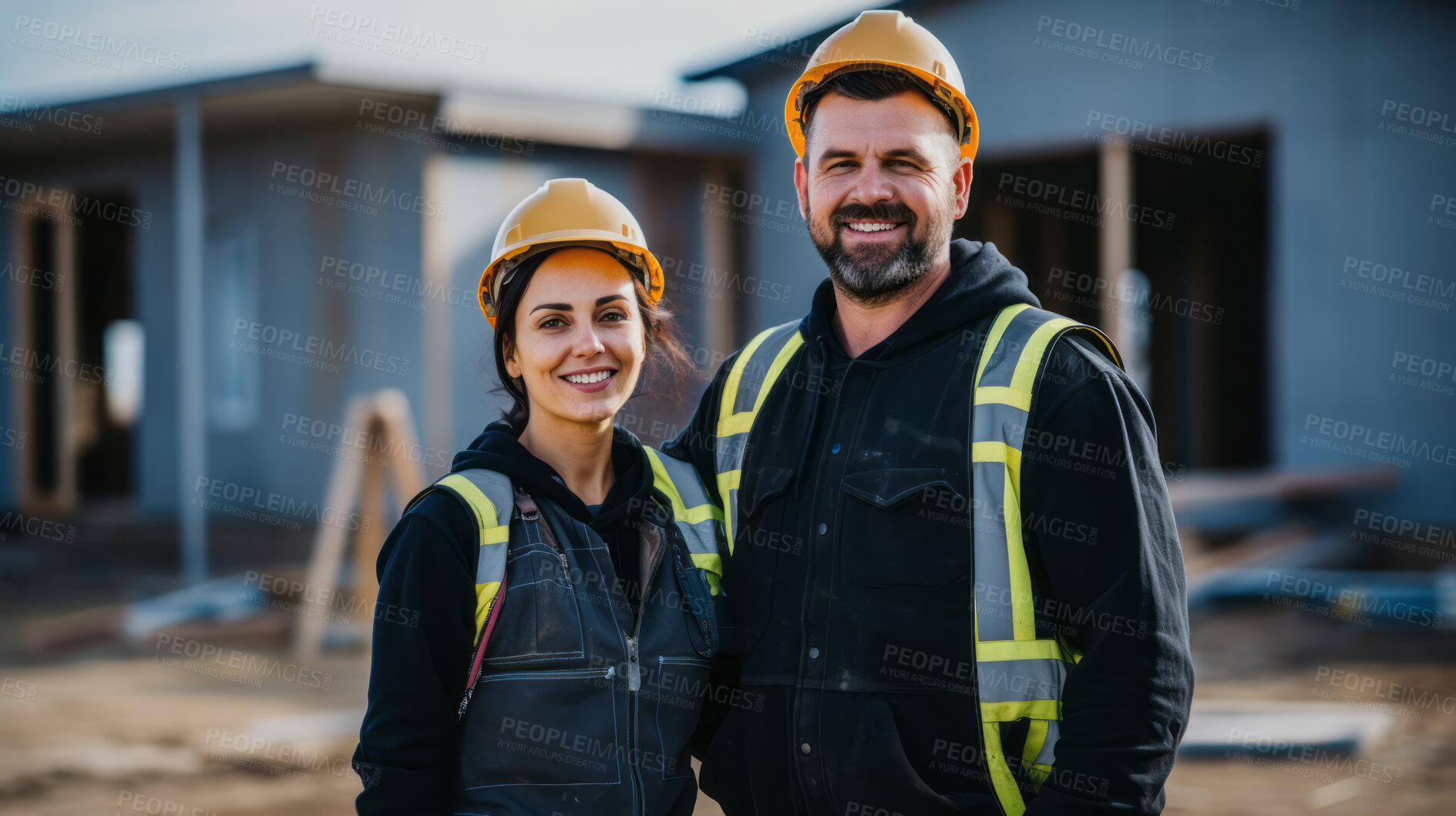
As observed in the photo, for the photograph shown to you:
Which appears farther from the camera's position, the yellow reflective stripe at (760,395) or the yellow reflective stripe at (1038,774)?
the yellow reflective stripe at (760,395)

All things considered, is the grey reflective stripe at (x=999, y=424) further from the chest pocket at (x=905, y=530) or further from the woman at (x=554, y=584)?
the woman at (x=554, y=584)

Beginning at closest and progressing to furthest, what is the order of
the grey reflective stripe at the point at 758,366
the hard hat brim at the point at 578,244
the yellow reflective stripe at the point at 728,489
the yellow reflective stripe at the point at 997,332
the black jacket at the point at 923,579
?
the black jacket at the point at 923,579 < the yellow reflective stripe at the point at 997,332 < the hard hat brim at the point at 578,244 < the yellow reflective stripe at the point at 728,489 < the grey reflective stripe at the point at 758,366

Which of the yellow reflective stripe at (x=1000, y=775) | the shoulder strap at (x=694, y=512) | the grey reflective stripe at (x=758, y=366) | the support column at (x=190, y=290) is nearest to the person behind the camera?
the yellow reflective stripe at (x=1000, y=775)

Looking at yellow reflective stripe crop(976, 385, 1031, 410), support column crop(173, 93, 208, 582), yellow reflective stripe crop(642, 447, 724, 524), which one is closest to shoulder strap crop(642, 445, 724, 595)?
yellow reflective stripe crop(642, 447, 724, 524)

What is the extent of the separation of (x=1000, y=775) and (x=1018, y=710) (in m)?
0.14

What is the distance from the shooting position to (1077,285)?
17.4 meters

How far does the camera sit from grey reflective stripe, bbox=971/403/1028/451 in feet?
7.89

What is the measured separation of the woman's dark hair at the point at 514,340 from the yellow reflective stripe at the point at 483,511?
1.17 ft

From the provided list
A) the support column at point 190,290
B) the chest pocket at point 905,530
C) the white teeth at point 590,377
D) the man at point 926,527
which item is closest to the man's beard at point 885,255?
the man at point 926,527

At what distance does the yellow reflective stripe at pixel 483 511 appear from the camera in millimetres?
2404

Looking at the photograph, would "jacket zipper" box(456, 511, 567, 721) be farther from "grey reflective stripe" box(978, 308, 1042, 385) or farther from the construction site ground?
the construction site ground

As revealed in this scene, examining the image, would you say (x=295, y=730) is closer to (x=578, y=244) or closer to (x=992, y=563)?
(x=578, y=244)

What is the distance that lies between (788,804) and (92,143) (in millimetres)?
14908

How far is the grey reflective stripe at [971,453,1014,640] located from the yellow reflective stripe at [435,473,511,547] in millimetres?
999
